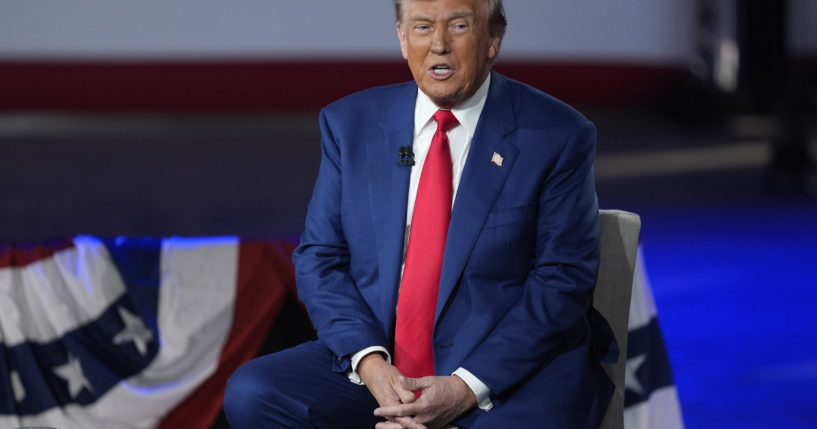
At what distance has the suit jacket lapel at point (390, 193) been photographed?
1491mm

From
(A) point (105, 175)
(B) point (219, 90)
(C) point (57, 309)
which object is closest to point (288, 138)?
(B) point (219, 90)

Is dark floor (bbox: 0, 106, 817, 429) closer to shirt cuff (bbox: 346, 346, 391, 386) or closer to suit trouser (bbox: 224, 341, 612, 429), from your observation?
suit trouser (bbox: 224, 341, 612, 429)

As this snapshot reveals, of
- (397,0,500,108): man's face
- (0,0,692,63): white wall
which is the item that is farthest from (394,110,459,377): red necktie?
(0,0,692,63): white wall

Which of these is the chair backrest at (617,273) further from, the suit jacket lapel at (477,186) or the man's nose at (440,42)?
the man's nose at (440,42)

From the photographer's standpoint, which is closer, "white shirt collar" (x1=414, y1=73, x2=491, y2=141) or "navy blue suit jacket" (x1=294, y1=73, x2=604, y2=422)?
"navy blue suit jacket" (x1=294, y1=73, x2=604, y2=422)

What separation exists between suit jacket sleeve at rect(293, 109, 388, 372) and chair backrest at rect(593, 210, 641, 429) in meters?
0.40

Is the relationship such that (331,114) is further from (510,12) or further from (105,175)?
(510,12)

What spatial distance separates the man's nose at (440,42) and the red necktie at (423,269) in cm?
16

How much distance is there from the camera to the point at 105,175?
6258 millimetres

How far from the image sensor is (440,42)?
1.46 meters

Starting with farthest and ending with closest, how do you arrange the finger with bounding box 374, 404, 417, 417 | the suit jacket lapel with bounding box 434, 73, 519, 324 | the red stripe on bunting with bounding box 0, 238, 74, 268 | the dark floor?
the dark floor, the red stripe on bunting with bounding box 0, 238, 74, 268, the suit jacket lapel with bounding box 434, 73, 519, 324, the finger with bounding box 374, 404, 417, 417

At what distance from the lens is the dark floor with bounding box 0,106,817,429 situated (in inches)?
117

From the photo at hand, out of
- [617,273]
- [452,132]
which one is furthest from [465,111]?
[617,273]

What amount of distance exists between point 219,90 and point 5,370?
7045 millimetres
